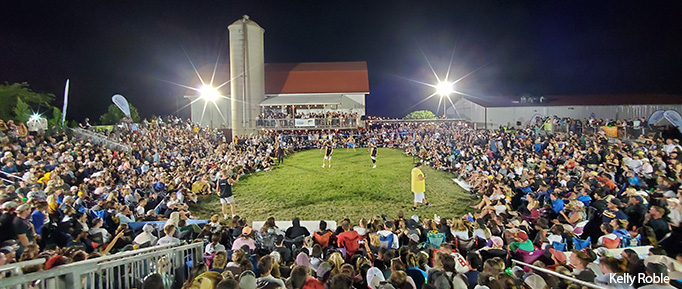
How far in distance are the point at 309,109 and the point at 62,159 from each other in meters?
21.3

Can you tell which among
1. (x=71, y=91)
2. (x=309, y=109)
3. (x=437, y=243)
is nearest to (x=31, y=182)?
(x=437, y=243)

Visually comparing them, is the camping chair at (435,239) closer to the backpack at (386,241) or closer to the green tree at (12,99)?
the backpack at (386,241)

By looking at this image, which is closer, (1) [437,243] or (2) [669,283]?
(2) [669,283]

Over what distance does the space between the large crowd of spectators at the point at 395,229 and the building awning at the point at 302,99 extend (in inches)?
621

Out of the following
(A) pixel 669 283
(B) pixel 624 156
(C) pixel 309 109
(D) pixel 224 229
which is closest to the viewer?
(A) pixel 669 283

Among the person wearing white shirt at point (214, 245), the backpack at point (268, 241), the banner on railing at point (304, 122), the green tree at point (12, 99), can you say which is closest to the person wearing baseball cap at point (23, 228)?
the person wearing white shirt at point (214, 245)

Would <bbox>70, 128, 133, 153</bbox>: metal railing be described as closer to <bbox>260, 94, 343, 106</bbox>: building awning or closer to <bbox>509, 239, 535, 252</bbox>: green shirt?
<bbox>260, 94, 343, 106</bbox>: building awning

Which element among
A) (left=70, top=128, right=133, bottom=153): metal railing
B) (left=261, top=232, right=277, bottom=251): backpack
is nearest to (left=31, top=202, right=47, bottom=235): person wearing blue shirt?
(left=261, top=232, right=277, bottom=251): backpack

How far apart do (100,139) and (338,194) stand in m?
14.4

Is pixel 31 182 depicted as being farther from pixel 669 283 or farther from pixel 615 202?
pixel 615 202

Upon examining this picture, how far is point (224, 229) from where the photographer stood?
687 centimetres

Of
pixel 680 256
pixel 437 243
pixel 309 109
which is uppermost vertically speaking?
pixel 309 109

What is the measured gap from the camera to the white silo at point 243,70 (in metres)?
30.5

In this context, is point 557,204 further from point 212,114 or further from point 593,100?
point 212,114
